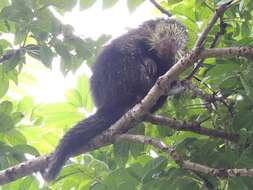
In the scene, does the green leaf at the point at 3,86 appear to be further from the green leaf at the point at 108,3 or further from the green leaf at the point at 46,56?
the green leaf at the point at 108,3

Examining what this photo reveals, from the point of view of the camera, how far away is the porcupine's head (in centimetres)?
366

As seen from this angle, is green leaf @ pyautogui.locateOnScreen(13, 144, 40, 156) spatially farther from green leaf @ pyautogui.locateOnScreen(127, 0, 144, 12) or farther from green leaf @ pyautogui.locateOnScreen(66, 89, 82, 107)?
green leaf @ pyautogui.locateOnScreen(127, 0, 144, 12)

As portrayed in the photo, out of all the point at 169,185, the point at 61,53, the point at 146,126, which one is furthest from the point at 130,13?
the point at 169,185

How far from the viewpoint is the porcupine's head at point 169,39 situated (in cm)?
366

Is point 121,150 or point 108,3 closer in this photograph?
point 108,3

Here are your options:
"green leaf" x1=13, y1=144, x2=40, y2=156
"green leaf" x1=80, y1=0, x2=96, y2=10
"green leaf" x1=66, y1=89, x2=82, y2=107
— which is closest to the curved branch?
"green leaf" x1=80, y1=0, x2=96, y2=10

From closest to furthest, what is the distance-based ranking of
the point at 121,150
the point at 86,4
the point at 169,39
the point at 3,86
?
the point at 86,4 < the point at 121,150 < the point at 3,86 < the point at 169,39

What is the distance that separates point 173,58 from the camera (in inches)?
146

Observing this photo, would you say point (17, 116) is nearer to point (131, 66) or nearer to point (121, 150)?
point (121, 150)

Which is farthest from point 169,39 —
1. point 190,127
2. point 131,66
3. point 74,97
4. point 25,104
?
point 25,104

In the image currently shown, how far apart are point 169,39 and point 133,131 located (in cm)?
79

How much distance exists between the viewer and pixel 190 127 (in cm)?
297

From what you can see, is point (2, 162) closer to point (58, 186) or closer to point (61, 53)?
point (58, 186)

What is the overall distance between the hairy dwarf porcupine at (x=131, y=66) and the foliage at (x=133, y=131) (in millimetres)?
104
